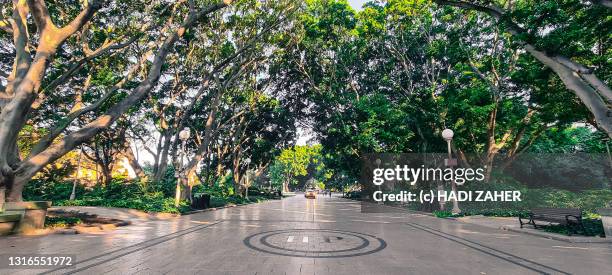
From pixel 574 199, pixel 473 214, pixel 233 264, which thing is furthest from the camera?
pixel 574 199

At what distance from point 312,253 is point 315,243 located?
1.29 meters

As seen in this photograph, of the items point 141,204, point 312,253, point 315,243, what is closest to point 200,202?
point 141,204

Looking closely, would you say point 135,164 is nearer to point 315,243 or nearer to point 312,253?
point 315,243

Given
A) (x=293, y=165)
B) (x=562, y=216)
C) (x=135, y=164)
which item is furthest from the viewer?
(x=293, y=165)

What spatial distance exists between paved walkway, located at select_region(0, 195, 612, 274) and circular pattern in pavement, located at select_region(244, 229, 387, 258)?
0.02 m

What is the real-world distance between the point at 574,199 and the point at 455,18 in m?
14.5

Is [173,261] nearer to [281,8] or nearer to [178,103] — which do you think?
[281,8]

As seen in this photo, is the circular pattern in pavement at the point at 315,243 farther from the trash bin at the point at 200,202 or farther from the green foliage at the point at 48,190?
the green foliage at the point at 48,190

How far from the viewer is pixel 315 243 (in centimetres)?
802

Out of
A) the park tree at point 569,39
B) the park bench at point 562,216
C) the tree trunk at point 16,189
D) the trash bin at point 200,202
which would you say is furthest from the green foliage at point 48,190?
the park tree at point 569,39

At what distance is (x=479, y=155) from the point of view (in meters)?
20.4

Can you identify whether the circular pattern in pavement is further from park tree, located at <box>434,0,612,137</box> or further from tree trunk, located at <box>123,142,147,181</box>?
tree trunk, located at <box>123,142,147,181</box>

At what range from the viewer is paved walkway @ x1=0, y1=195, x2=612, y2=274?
554cm

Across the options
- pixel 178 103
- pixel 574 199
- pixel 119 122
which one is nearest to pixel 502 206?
pixel 574 199
